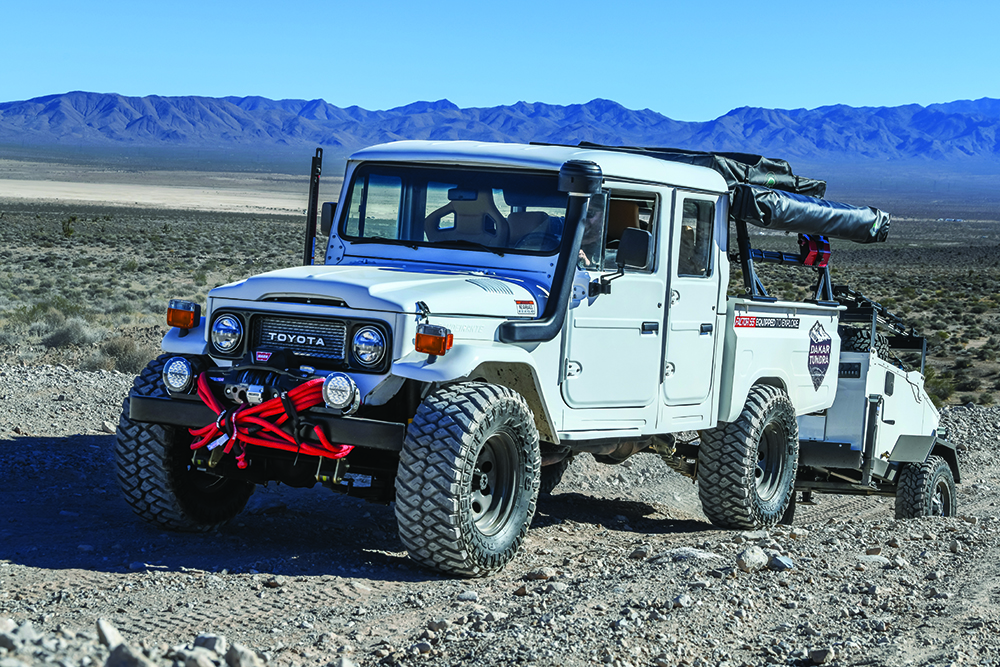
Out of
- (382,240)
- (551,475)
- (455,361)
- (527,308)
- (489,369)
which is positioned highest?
(382,240)

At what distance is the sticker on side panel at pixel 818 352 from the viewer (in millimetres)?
10016

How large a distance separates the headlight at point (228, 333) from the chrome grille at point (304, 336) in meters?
0.10

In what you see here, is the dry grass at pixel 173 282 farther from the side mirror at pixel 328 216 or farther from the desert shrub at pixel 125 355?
the side mirror at pixel 328 216

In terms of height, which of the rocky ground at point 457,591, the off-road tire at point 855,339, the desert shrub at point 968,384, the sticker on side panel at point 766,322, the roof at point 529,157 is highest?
the roof at point 529,157

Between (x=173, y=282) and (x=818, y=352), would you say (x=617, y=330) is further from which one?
(x=173, y=282)

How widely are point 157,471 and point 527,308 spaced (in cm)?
256

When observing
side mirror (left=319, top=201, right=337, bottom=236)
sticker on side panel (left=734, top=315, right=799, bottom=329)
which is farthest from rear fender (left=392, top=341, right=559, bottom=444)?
sticker on side panel (left=734, top=315, right=799, bottom=329)

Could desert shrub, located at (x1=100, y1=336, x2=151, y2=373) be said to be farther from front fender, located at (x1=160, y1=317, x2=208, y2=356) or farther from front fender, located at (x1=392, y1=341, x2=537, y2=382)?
front fender, located at (x1=392, y1=341, x2=537, y2=382)

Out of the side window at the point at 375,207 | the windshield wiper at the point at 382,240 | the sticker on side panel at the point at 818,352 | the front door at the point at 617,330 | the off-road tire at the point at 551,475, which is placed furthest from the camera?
the off-road tire at the point at 551,475

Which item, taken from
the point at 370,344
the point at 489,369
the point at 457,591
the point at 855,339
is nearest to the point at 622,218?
the point at 489,369

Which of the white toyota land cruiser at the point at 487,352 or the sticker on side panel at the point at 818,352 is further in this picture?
the sticker on side panel at the point at 818,352

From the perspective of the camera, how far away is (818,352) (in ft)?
33.2

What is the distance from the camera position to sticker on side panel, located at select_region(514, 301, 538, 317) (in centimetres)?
Result: 706

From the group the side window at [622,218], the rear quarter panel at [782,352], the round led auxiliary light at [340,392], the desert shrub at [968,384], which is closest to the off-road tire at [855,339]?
the rear quarter panel at [782,352]
